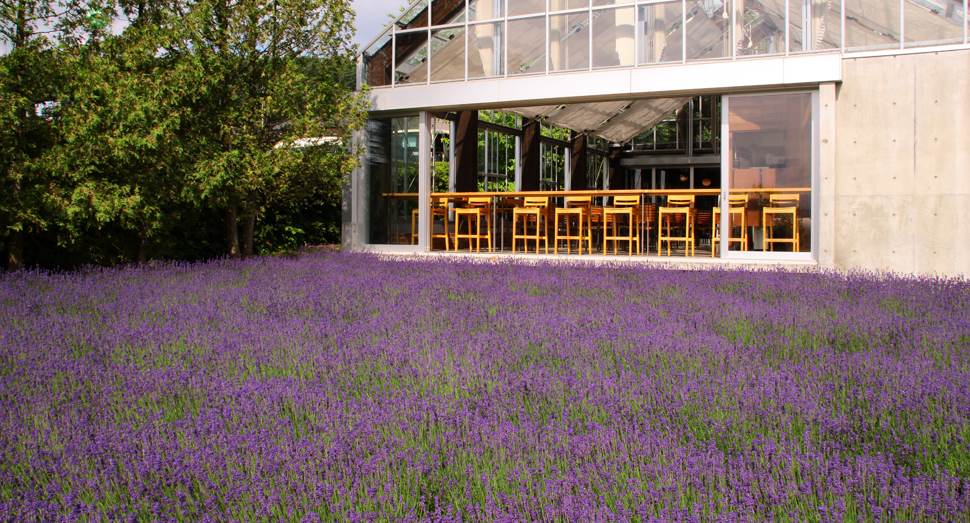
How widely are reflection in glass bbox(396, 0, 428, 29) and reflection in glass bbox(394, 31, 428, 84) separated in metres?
0.12

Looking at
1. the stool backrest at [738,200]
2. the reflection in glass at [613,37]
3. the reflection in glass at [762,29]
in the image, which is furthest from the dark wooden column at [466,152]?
the reflection in glass at [762,29]

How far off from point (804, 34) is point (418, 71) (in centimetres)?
552

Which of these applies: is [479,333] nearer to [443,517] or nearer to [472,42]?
[443,517]

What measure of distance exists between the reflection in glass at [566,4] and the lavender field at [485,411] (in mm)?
6171

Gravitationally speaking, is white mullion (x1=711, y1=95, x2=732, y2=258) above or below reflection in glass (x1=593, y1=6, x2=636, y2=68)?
below

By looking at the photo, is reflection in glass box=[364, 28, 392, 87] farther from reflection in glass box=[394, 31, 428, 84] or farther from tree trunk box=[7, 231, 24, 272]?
tree trunk box=[7, 231, 24, 272]

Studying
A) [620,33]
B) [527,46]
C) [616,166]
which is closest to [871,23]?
[620,33]

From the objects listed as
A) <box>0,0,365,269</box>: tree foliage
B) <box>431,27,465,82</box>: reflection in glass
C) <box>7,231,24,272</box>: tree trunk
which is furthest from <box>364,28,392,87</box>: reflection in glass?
<box>7,231,24,272</box>: tree trunk

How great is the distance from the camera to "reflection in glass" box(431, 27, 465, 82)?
1111 cm

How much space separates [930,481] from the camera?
2201mm

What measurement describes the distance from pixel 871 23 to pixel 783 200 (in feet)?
7.80

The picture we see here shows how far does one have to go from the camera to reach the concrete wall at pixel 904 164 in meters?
8.67

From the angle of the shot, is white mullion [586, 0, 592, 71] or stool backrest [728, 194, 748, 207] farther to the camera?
white mullion [586, 0, 592, 71]

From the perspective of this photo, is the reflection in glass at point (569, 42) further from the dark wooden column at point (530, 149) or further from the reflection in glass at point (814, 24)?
the dark wooden column at point (530, 149)
